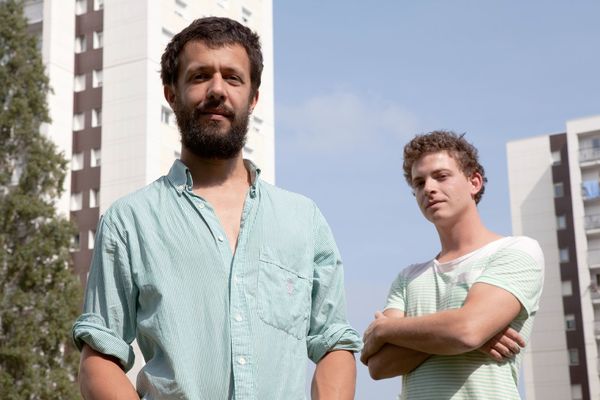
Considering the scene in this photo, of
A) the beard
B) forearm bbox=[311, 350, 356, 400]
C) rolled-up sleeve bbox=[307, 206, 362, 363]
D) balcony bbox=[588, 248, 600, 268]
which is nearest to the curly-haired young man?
rolled-up sleeve bbox=[307, 206, 362, 363]

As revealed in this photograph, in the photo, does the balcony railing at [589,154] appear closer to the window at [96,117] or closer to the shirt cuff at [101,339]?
the window at [96,117]

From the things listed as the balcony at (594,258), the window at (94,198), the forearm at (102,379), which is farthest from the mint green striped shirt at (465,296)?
the balcony at (594,258)

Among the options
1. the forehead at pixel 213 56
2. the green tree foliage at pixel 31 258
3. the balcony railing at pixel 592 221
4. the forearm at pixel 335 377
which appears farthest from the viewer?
the balcony railing at pixel 592 221

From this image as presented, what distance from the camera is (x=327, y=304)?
3.21 m

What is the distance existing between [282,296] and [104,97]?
50.7 meters

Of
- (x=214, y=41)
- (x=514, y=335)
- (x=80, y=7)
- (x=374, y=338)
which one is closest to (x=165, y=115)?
(x=80, y=7)

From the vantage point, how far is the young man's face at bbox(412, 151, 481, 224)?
469 centimetres

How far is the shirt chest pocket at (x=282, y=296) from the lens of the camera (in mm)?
3025

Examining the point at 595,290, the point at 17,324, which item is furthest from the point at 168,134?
the point at 595,290

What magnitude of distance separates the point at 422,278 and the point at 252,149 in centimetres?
5129

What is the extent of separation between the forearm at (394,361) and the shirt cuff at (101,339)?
173cm

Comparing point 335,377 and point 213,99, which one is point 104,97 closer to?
point 213,99

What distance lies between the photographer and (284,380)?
296cm

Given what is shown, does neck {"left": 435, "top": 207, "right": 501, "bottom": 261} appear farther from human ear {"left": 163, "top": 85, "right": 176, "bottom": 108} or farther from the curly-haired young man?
human ear {"left": 163, "top": 85, "right": 176, "bottom": 108}
